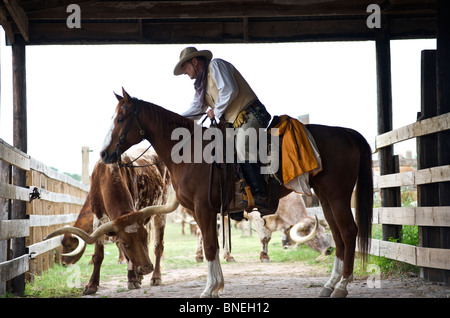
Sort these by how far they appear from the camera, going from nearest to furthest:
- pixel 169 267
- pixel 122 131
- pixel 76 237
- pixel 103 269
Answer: pixel 122 131 < pixel 103 269 < pixel 169 267 < pixel 76 237

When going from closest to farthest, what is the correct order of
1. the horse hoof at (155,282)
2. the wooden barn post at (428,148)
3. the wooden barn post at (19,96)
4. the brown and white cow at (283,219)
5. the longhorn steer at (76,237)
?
the wooden barn post at (428,148) → the wooden barn post at (19,96) → the horse hoof at (155,282) → the longhorn steer at (76,237) → the brown and white cow at (283,219)

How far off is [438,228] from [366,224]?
0.97m

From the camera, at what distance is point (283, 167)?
5.09m

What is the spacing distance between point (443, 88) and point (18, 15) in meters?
5.25

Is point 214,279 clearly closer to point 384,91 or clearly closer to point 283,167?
point 283,167

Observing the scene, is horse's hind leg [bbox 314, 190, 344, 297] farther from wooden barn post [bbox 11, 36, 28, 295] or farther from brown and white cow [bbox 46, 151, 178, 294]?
wooden barn post [bbox 11, 36, 28, 295]

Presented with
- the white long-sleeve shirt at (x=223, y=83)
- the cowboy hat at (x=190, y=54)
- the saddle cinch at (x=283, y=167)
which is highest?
the cowboy hat at (x=190, y=54)

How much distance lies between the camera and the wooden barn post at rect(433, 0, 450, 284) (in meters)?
5.45

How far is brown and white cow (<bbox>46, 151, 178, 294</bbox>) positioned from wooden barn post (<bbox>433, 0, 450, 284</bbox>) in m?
3.07

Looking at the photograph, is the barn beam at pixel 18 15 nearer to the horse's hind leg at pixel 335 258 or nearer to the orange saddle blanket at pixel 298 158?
the orange saddle blanket at pixel 298 158

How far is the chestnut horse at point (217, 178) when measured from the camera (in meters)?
5.03

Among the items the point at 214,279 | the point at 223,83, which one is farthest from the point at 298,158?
the point at 214,279

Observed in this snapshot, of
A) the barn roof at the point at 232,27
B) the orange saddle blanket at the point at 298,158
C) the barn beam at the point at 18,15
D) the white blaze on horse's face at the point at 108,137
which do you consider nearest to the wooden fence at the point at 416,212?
the orange saddle blanket at the point at 298,158

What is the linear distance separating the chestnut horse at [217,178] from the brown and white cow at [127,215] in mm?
406
